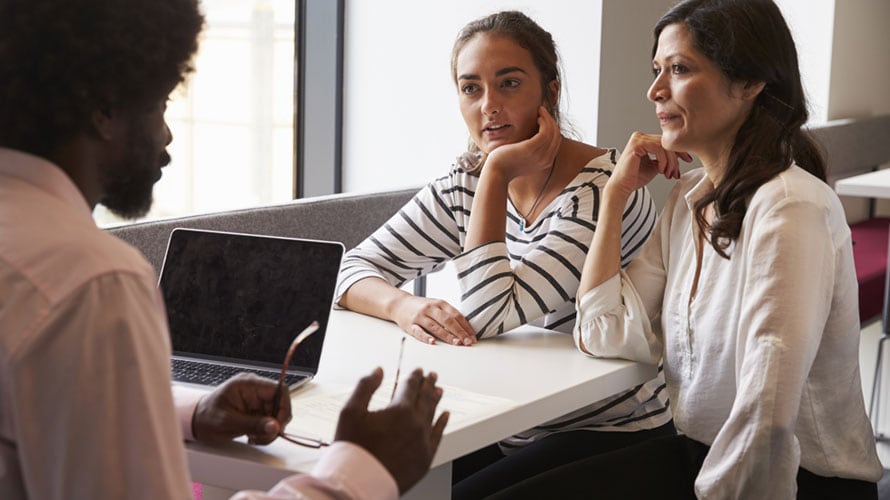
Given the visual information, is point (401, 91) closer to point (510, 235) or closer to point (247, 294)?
point (510, 235)

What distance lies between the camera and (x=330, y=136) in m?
3.31

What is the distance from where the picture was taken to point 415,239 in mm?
1959

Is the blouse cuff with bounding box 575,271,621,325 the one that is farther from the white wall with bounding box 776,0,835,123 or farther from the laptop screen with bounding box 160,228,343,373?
the white wall with bounding box 776,0,835,123

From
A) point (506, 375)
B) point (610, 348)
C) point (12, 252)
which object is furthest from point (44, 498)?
point (610, 348)

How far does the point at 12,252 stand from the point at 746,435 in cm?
99

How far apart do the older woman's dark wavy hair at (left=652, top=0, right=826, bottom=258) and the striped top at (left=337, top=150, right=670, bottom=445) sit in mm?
250

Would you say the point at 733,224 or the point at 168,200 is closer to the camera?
the point at 733,224

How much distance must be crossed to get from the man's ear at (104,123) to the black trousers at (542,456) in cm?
102

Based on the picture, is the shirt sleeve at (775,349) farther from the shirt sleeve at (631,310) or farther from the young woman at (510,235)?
the young woman at (510,235)

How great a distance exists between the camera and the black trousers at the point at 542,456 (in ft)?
5.39

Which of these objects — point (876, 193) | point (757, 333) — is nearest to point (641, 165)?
point (757, 333)

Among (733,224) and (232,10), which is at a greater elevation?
(232,10)

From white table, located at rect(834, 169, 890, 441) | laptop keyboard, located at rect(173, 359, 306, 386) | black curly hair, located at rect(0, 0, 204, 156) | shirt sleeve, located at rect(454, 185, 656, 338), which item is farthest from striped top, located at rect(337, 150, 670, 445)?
white table, located at rect(834, 169, 890, 441)

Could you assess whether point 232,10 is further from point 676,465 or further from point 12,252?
point 12,252
